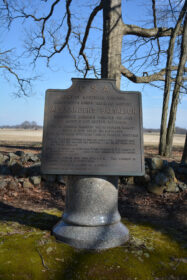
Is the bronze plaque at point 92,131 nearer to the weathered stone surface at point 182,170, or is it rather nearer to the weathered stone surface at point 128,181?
the weathered stone surface at point 128,181

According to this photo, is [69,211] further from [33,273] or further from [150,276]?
[150,276]

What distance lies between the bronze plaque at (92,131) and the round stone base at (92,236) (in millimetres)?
787

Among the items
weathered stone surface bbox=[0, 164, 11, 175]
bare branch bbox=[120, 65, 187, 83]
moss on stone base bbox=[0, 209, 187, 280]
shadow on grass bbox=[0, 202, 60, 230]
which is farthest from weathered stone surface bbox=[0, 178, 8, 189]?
bare branch bbox=[120, 65, 187, 83]

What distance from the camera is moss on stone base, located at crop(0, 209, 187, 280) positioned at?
3.09 m

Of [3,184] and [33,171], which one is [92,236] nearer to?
[3,184]

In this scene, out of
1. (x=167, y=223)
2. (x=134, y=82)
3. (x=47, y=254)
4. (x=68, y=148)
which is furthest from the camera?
(x=134, y=82)

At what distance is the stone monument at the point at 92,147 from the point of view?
12.3 feet

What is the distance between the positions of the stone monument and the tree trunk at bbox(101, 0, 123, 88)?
159 inches

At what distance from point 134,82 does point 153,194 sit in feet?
19.2

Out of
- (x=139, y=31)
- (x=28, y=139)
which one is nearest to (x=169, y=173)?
(x=139, y=31)

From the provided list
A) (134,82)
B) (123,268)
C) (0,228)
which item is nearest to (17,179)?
(0,228)

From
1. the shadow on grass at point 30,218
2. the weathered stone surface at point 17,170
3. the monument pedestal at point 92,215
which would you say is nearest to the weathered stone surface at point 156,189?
the shadow on grass at point 30,218

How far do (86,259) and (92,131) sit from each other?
168 cm

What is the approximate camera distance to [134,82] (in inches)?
462
